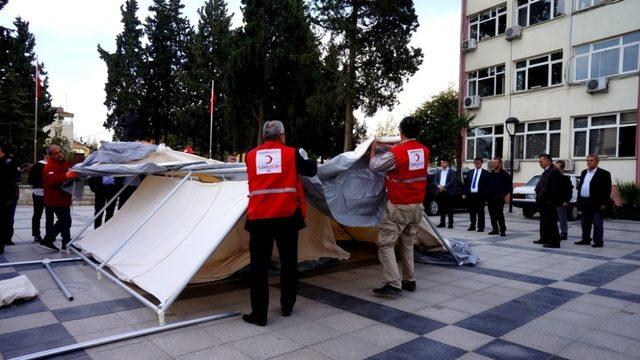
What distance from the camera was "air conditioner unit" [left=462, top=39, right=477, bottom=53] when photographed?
22.4 metres

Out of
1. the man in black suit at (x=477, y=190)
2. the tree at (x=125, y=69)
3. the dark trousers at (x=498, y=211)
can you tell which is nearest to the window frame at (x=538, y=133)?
the man in black suit at (x=477, y=190)

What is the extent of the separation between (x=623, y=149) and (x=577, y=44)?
4.88m

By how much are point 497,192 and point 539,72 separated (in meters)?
12.8

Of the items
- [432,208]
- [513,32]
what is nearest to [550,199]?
[432,208]

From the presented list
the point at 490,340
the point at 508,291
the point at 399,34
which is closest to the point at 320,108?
the point at 399,34

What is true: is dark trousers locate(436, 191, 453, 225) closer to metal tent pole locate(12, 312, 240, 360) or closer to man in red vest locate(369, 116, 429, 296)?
man in red vest locate(369, 116, 429, 296)

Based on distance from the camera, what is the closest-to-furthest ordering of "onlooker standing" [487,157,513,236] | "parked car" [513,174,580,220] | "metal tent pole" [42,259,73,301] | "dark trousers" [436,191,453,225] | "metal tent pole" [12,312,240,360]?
1. "metal tent pole" [12,312,240,360]
2. "metal tent pole" [42,259,73,301]
3. "onlooker standing" [487,157,513,236]
4. "dark trousers" [436,191,453,225]
5. "parked car" [513,174,580,220]

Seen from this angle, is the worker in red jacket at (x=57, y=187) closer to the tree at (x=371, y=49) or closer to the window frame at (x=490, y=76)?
the tree at (x=371, y=49)

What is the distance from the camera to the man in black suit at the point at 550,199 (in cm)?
836

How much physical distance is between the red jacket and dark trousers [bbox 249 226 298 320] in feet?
15.0

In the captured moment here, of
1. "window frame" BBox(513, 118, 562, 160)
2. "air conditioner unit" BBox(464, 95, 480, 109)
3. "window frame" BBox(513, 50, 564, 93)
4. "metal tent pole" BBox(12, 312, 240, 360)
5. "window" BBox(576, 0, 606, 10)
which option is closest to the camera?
"metal tent pole" BBox(12, 312, 240, 360)

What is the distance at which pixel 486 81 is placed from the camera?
22.2 metres

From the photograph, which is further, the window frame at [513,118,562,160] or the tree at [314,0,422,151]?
the tree at [314,0,422,151]

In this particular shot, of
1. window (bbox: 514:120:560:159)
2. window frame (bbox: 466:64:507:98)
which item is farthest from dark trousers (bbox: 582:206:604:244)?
window frame (bbox: 466:64:507:98)
